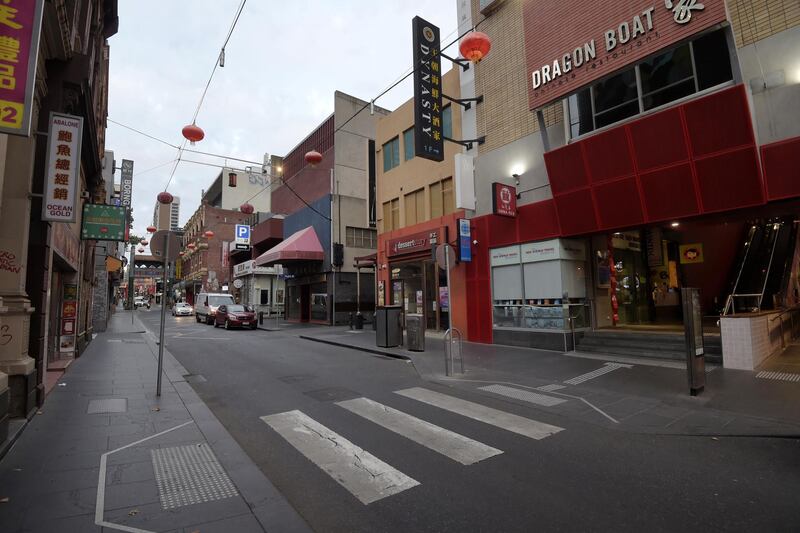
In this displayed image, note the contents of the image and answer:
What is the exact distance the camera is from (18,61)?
14.9 feet

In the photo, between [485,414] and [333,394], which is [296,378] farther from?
[485,414]

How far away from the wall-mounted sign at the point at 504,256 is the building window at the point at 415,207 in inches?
167

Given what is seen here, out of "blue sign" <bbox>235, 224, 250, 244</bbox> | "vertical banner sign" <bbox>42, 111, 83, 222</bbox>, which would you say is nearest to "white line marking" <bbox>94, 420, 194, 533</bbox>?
"vertical banner sign" <bbox>42, 111, 83, 222</bbox>

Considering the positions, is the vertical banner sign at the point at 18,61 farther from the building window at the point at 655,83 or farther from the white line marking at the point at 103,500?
the building window at the point at 655,83

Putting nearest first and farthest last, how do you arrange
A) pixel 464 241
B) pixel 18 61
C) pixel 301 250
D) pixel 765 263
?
pixel 18 61 < pixel 765 263 < pixel 464 241 < pixel 301 250

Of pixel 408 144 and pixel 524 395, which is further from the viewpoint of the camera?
pixel 408 144

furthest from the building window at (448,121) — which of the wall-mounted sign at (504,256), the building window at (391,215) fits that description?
the wall-mounted sign at (504,256)

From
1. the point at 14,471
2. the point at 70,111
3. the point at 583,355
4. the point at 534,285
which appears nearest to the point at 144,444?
the point at 14,471

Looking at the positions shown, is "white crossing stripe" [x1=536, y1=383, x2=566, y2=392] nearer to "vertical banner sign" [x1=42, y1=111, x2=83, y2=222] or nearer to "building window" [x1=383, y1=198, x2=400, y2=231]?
"vertical banner sign" [x1=42, y1=111, x2=83, y2=222]

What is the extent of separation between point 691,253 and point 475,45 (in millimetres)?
15475

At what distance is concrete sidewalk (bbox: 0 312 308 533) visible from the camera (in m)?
3.26

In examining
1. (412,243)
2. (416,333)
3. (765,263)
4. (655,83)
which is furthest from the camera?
(412,243)

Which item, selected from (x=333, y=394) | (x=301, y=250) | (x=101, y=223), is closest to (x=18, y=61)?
(x=333, y=394)

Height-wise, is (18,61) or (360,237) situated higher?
(360,237)
